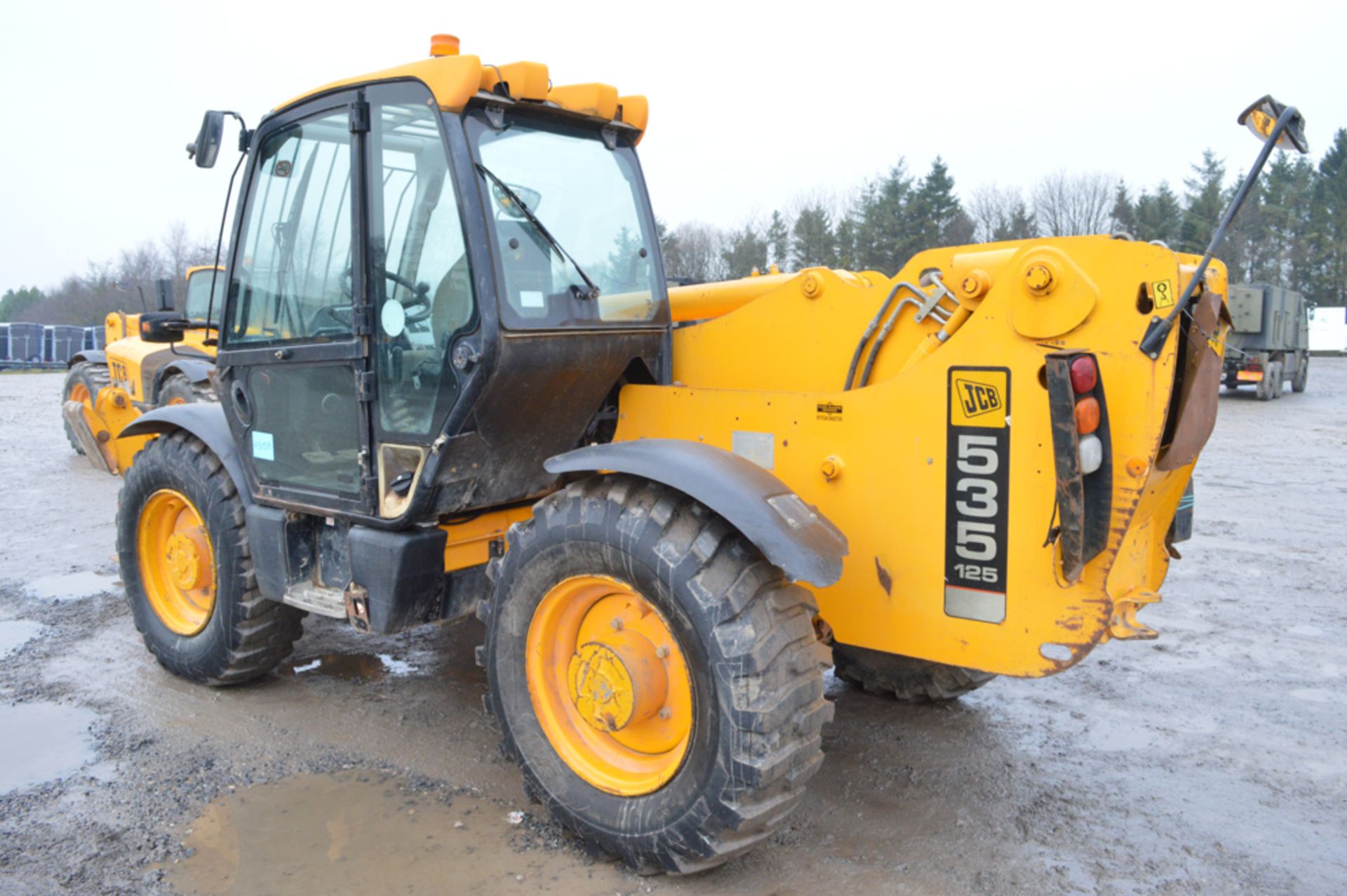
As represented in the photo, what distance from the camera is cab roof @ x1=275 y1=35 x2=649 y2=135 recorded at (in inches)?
129

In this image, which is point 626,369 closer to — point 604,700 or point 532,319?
point 532,319

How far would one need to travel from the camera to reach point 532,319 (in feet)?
11.1

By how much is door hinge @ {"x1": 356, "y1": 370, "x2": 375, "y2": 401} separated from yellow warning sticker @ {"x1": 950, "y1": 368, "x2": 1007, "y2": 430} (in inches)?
82.1

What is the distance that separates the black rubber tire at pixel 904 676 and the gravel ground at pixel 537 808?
0.10 metres

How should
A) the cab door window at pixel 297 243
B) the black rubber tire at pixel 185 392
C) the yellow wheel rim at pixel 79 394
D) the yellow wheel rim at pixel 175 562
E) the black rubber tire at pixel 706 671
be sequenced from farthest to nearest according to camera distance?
the yellow wheel rim at pixel 79 394 < the black rubber tire at pixel 185 392 < the yellow wheel rim at pixel 175 562 < the cab door window at pixel 297 243 < the black rubber tire at pixel 706 671

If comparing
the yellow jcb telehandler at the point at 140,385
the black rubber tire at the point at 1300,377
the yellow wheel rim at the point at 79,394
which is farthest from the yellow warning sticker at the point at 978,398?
the black rubber tire at the point at 1300,377

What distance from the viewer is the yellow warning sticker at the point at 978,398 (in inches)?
113

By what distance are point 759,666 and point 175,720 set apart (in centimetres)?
295

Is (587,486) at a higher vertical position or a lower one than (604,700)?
higher

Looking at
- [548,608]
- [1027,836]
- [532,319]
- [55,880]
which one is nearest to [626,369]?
[532,319]

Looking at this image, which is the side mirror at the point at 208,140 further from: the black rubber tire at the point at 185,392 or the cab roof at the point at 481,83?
the black rubber tire at the point at 185,392

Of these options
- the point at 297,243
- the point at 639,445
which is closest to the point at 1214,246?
the point at 639,445

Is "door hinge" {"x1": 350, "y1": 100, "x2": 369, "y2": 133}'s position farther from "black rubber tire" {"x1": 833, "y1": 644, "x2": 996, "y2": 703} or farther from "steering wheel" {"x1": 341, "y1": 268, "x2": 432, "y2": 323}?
"black rubber tire" {"x1": 833, "y1": 644, "x2": 996, "y2": 703}

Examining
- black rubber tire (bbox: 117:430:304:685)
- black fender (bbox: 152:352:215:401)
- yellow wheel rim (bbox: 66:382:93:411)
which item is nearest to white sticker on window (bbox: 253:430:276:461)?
black rubber tire (bbox: 117:430:304:685)
